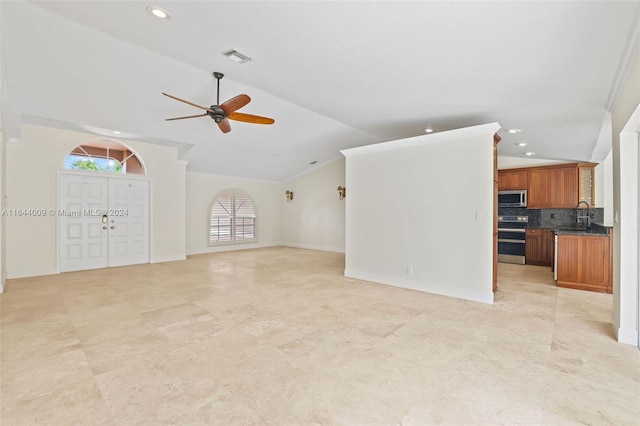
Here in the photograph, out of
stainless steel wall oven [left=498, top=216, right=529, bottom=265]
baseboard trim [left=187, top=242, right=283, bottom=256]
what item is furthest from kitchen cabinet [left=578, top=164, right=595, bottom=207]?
baseboard trim [left=187, top=242, right=283, bottom=256]

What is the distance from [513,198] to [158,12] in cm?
775

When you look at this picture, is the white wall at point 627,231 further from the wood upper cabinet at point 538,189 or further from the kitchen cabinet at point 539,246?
the wood upper cabinet at point 538,189

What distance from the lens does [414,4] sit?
209 centimetres

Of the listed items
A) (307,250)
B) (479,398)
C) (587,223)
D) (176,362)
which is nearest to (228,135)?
(307,250)

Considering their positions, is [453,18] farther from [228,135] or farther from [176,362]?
[228,135]

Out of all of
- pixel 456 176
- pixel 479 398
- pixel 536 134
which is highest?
pixel 536 134

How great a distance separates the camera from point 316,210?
1015 cm

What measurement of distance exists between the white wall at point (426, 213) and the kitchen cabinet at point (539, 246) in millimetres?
3788

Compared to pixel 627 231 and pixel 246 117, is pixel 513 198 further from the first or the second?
pixel 246 117

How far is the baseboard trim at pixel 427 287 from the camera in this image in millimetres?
4215

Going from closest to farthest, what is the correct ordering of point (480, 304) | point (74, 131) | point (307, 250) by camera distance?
point (480, 304)
point (74, 131)
point (307, 250)

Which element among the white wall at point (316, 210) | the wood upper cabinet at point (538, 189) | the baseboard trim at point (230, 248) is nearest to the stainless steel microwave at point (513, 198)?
the wood upper cabinet at point (538, 189)

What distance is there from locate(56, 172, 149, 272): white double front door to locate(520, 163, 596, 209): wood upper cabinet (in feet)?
30.0

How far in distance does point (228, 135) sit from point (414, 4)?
219 inches
